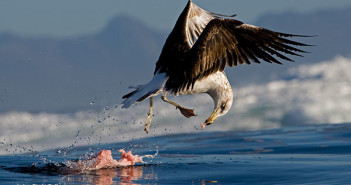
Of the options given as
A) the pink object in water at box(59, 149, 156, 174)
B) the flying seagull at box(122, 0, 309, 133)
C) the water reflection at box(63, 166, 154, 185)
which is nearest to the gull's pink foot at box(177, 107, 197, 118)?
the flying seagull at box(122, 0, 309, 133)

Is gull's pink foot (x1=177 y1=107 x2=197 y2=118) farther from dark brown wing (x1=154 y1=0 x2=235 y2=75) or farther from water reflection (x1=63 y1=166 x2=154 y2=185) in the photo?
water reflection (x1=63 y1=166 x2=154 y2=185)

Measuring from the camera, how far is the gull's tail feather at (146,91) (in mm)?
10555

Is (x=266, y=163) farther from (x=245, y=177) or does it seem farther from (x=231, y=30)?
(x=231, y=30)

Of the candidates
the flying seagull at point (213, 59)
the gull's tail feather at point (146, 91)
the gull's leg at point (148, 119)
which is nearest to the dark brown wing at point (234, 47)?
the flying seagull at point (213, 59)

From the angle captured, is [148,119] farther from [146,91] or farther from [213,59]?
[213,59]

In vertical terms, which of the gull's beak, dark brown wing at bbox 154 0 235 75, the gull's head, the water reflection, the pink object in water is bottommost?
the water reflection

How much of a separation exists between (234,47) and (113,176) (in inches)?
108

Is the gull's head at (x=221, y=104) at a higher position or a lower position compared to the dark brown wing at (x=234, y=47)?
lower

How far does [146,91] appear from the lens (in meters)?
10.7

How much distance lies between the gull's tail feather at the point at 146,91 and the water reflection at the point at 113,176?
43.0 inches

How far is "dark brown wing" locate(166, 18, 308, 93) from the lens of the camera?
1002 cm

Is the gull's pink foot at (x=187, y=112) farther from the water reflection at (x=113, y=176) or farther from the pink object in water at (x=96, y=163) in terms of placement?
the water reflection at (x=113, y=176)

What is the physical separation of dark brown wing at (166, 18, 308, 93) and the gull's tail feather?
2.67 feet

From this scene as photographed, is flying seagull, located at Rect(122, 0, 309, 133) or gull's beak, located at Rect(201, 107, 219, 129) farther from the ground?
flying seagull, located at Rect(122, 0, 309, 133)
